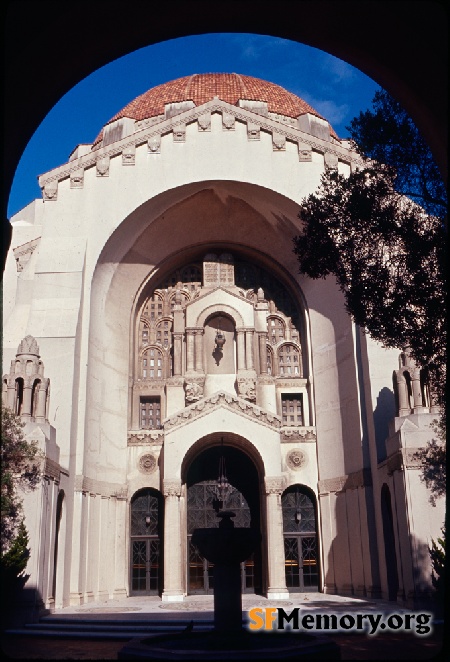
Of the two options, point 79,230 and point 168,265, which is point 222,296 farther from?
point 79,230

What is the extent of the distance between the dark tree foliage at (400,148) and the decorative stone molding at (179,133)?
13.6 m

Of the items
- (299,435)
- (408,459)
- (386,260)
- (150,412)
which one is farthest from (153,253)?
(386,260)

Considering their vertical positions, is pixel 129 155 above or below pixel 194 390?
above

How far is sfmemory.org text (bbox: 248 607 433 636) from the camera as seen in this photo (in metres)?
12.8

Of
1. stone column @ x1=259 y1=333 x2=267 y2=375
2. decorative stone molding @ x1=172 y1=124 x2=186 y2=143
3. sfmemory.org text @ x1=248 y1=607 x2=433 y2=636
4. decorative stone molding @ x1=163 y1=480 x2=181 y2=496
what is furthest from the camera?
stone column @ x1=259 y1=333 x2=267 y2=375

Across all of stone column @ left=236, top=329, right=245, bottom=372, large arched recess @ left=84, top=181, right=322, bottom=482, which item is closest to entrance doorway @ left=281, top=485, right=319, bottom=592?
stone column @ left=236, top=329, right=245, bottom=372

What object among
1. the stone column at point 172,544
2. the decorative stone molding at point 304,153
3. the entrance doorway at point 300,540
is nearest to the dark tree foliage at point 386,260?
the stone column at point 172,544

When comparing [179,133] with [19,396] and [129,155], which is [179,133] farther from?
[19,396]

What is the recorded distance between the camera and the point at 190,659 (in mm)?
6883

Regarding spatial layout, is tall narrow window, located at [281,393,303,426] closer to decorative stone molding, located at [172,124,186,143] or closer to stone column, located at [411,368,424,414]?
stone column, located at [411,368,424,414]

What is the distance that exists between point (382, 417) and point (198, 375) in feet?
22.7

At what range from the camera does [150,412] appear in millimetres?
23906

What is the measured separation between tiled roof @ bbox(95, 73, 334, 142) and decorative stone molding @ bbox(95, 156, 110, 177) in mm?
11121

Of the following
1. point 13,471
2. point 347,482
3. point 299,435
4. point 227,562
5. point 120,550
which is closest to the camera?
point 227,562
